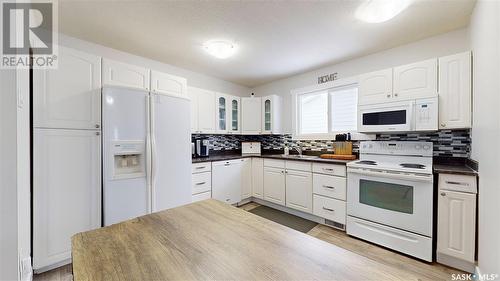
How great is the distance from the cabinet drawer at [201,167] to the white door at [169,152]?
11.8 inches

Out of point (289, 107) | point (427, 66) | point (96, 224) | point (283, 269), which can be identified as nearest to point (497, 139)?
point (427, 66)

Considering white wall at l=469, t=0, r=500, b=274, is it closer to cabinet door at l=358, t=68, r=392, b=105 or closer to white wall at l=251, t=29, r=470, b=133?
white wall at l=251, t=29, r=470, b=133

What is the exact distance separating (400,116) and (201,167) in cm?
262

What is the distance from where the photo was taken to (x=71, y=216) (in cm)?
177

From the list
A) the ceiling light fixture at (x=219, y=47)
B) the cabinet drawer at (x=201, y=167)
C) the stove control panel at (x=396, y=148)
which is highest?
the ceiling light fixture at (x=219, y=47)

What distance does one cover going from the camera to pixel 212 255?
669mm

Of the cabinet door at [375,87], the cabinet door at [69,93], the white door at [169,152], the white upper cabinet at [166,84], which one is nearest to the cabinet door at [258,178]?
the white door at [169,152]

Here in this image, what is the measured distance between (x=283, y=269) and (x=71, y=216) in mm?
2120

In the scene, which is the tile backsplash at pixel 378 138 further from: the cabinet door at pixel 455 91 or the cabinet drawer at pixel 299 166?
the cabinet drawer at pixel 299 166

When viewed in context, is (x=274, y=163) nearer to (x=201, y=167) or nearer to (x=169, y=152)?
(x=201, y=167)

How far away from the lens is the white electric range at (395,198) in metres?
1.83

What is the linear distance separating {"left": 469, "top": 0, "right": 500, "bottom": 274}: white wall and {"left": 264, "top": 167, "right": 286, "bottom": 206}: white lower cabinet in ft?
6.71

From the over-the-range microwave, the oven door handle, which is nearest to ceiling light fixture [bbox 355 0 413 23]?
the over-the-range microwave

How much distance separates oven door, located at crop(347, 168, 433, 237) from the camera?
5.98 feet
